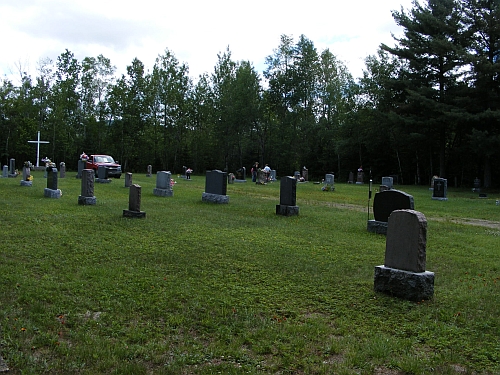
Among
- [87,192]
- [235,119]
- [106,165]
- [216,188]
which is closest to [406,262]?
[87,192]

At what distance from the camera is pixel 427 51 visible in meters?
32.6

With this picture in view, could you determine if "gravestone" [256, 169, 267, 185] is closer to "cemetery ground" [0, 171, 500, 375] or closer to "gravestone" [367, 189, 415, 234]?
"gravestone" [367, 189, 415, 234]

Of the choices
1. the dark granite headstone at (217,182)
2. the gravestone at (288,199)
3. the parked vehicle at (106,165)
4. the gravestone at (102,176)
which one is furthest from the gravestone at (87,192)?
the parked vehicle at (106,165)

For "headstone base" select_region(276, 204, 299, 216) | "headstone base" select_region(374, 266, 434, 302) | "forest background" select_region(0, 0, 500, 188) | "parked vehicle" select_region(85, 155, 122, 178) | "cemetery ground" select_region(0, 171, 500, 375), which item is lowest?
"cemetery ground" select_region(0, 171, 500, 375)

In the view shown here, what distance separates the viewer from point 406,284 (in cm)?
530

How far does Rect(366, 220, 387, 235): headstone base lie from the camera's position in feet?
33.6

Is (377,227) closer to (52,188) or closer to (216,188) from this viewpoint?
(216,188)

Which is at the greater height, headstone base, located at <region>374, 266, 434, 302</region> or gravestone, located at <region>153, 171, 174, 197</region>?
gravestone, located at <region>153, 171, 174, 197</region>

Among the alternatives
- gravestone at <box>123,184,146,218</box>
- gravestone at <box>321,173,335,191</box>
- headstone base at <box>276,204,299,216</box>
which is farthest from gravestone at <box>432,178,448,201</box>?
gravestone at <box>123,184,146,218</box>

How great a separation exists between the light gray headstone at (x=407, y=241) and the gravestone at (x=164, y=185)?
13378 mm

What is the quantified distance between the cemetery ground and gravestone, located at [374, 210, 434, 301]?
0.58ft

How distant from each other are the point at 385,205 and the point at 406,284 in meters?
5.05

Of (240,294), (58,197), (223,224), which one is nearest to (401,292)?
(240,294)

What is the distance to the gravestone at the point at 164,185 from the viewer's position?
18078mm
